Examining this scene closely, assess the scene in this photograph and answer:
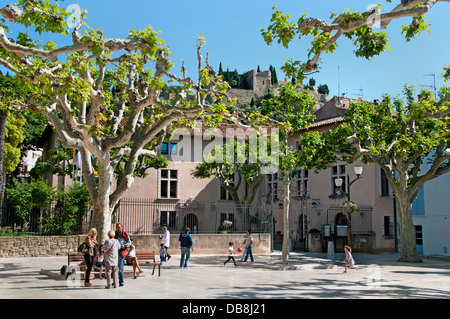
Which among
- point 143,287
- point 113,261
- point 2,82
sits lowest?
point 143,287

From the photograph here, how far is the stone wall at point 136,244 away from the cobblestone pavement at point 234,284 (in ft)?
6.19

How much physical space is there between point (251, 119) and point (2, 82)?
30749mm

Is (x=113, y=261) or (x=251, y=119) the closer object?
(x=113, y=261)

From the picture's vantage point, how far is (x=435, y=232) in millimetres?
27688

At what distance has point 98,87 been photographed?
550 inches

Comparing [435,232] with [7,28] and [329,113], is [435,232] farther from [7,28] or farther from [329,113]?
[7,28]

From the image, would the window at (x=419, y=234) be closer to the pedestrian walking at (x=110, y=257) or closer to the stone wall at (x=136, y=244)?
the stone wall at (x=136, y=244)

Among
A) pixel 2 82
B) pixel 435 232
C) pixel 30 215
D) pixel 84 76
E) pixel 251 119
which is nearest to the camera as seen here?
pixel 84 76

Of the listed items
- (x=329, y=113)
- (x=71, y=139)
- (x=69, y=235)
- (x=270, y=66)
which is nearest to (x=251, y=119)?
(x=71, y=139)

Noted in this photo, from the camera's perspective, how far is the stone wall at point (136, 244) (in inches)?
808

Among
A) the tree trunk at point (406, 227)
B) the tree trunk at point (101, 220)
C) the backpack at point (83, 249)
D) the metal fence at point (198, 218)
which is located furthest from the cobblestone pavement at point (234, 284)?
the metal fence at point (198, 218)

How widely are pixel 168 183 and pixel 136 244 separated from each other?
43.9 ft

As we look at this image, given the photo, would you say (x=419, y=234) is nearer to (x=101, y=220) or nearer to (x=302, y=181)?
(x=302, y=181)

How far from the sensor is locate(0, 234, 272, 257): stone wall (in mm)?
20531
